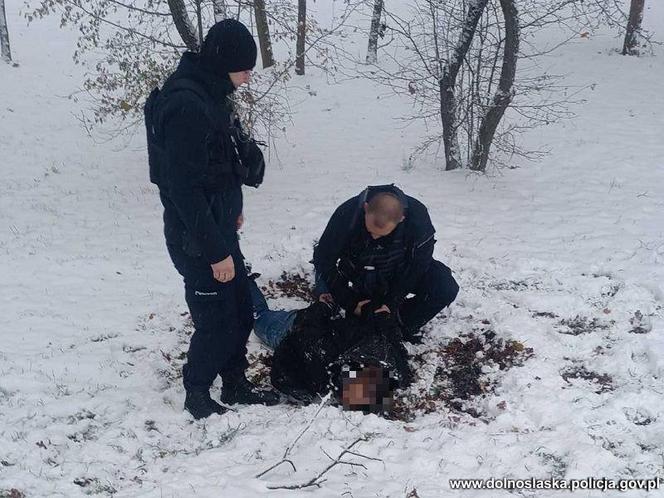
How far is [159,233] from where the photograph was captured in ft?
24.4

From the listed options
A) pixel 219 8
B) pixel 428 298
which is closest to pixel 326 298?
pixel 428 298

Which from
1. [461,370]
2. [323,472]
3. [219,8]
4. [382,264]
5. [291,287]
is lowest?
[323,472]

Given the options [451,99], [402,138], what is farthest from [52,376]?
[402,138]

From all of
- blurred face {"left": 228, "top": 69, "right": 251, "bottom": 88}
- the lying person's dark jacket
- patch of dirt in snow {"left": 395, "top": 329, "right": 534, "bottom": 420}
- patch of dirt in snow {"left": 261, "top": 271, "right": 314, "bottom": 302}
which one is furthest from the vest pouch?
patch of dirt in snow {"left": 261, "top": 271, "right": 314, "bottom": 302}

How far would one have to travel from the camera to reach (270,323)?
4.89 m

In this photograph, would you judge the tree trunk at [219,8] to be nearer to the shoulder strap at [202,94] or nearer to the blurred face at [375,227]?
the blurred face at [375,227]

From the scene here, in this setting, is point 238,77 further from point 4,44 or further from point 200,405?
point 4,44

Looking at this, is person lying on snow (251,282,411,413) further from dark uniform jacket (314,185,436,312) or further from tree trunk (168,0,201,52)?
tree trunk (168,0,201,52)

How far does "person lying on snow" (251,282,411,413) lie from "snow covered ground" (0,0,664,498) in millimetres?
219

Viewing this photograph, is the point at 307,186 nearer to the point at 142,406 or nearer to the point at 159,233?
the point at 159,233

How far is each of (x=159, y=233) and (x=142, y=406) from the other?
142 inches

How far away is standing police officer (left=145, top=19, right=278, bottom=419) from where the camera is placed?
320cm

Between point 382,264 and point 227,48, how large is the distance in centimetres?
194

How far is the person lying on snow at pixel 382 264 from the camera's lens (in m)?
4.27
